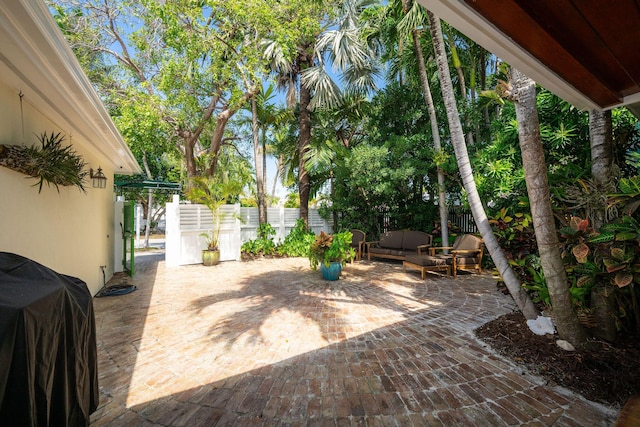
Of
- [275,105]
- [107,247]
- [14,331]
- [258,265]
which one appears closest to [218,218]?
[258,265]

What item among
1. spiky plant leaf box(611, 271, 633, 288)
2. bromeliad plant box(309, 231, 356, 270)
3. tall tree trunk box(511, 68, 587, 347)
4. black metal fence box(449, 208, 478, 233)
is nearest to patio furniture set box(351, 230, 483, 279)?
black metal fence box(449, 208, 478, 233)

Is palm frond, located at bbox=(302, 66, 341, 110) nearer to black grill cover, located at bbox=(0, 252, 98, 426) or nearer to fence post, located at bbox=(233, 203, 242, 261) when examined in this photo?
fence post, located at bbox=(233, 203, 242, 261)

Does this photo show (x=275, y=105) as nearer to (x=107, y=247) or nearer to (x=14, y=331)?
(x=107, y=247)

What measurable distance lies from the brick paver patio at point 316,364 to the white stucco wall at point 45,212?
95 cm

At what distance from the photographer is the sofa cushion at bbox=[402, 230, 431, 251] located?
23.8 feet

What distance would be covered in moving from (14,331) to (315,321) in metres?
2.96

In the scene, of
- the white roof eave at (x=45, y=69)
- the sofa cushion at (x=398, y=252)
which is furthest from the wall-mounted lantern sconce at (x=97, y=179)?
the sofa cushion at (x=398, y=252)

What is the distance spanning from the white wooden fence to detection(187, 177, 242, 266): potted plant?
0.15 meters

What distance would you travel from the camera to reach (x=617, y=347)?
2.55m

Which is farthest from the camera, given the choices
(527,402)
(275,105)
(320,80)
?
(275,105)

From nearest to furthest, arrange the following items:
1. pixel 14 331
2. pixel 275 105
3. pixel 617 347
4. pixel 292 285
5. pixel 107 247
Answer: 1. pixel 14 331
2. pixel 617 347
3. pixel 292 285
4. pixel 107 247
5. pixel 275 105

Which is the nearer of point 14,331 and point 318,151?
point 14,331

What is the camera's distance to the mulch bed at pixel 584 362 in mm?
2104

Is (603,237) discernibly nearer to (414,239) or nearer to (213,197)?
(414,239)
